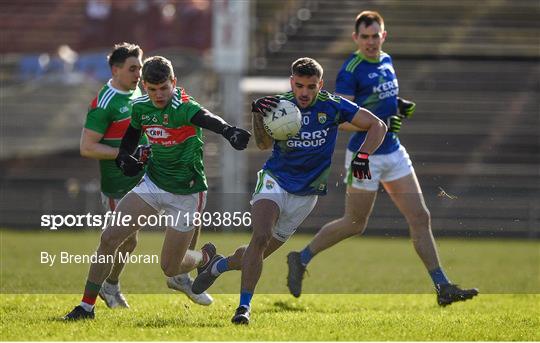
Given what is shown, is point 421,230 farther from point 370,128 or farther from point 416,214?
point 370,128

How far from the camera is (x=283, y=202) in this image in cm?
725

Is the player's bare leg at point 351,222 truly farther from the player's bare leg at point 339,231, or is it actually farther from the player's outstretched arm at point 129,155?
the player's outstretched arm at point 129,155

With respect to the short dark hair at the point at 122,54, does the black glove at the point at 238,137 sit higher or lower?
lower

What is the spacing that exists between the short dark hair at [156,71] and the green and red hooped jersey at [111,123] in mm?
1062

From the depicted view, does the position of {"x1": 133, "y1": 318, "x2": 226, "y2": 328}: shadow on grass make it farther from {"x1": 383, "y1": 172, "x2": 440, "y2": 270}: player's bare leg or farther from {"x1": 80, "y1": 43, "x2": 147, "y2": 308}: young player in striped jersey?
{"x1": 383, "y1": 172, "x2": 440, "y2": 270}: player's bare leg

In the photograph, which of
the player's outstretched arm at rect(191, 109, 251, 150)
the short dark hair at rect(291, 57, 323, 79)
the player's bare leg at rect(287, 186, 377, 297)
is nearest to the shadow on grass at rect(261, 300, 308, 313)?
the player's bare leg at rect(287, 186, 377, 297)

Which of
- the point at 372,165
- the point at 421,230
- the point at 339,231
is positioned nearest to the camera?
the point at 421,230

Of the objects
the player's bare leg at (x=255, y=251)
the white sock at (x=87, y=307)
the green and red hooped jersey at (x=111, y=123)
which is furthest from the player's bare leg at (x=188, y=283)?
the player's bare leg at (x=255, y=251)

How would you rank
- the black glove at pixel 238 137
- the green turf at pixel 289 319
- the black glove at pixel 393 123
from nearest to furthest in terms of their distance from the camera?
Result: 1. the green turf at pixel 289 319
2. the black glove at pixel 238 137
3. the black glove at pixel 393 123

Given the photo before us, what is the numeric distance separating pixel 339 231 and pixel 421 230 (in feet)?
2.14

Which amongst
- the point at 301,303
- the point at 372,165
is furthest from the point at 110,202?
the point at 372,165

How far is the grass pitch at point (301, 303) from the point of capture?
655cm

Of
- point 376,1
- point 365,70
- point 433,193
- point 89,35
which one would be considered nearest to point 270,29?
point 376,1

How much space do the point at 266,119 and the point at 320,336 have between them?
1.46 meters
